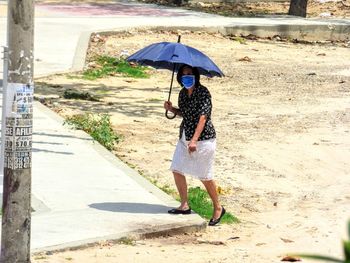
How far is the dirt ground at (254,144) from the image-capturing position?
26.9 feet

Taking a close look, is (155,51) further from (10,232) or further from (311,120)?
(311,120)

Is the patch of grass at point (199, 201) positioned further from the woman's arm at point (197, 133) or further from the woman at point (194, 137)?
the woman's arm at point (197, 133)

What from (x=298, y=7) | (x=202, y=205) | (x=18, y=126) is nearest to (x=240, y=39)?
(x=298, y=7)

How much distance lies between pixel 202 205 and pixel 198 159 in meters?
0.93

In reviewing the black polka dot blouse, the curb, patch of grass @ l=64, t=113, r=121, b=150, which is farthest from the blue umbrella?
patch of grass @ l=64, t=113, r=121, b=150

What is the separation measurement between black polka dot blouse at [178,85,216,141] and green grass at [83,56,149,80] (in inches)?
374

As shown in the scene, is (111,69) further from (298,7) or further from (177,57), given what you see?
(298,7)

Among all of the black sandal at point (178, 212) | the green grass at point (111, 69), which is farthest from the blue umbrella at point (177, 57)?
the green grass at point (111, 69)

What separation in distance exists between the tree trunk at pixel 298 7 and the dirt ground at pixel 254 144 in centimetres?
691

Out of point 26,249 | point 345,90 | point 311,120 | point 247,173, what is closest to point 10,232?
point 26,249

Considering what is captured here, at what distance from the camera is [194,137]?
28.0 feet

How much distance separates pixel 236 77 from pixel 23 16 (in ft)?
43.0

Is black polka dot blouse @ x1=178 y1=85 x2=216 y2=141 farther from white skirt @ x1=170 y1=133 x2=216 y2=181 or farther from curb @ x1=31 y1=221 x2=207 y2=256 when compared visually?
curb @ x1=31 y1=221 x2=207 y2=256

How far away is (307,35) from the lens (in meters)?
27.2
